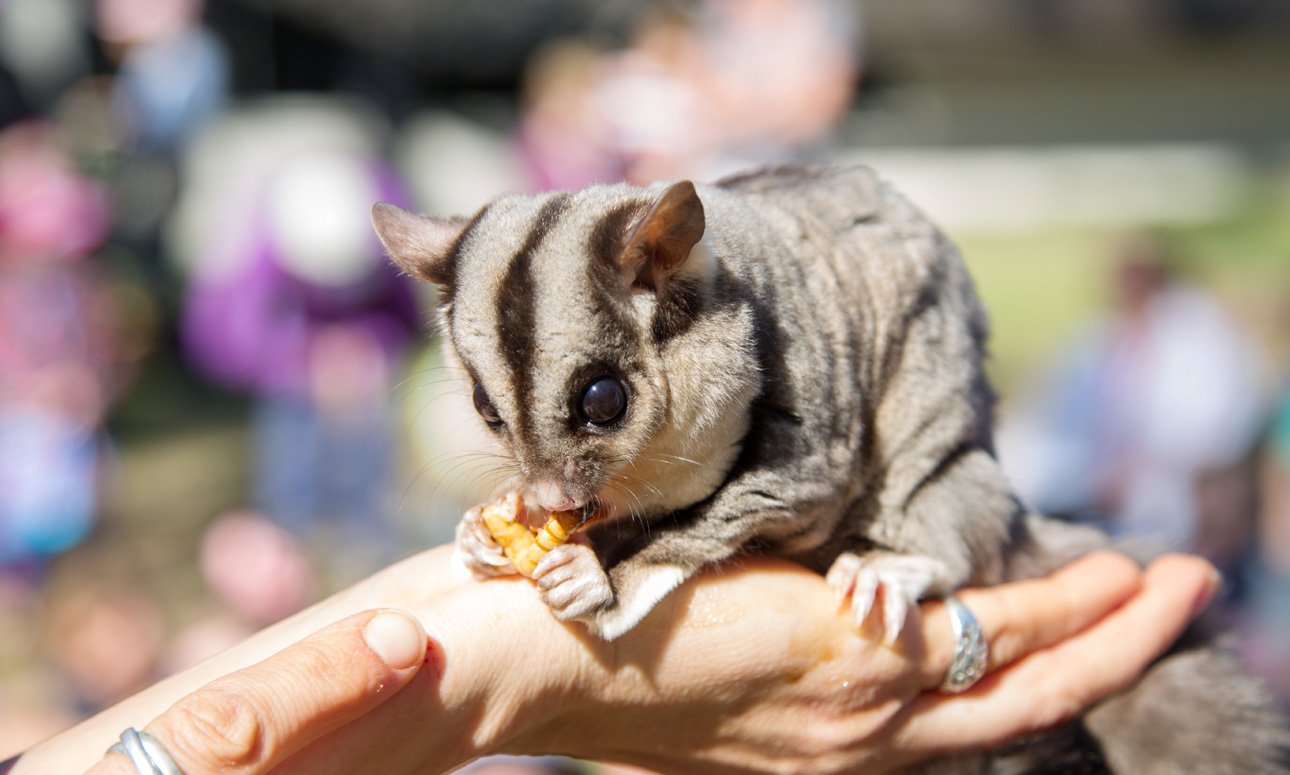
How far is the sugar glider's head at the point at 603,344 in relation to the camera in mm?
1842

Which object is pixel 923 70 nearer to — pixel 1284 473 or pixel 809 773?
pixel 1284 473

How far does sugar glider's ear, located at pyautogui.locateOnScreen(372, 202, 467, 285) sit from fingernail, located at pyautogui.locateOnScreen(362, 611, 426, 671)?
723mm

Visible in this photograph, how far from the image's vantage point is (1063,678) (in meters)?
2.35

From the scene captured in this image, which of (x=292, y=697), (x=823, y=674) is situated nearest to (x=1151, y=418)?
(x=823, y=674)

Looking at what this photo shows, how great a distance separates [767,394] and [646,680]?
66 centimetres

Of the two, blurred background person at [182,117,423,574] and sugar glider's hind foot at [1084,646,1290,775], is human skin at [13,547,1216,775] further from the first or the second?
blurred background person at [182,117,423,574]

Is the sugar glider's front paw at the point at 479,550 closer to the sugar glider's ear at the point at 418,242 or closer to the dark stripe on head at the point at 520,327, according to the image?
the dark stripe on head at the point at 520,327

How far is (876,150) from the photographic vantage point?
41.5ft

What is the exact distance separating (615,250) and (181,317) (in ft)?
26.8

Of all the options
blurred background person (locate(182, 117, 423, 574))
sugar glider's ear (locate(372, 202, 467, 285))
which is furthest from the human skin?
blurred background person (locate(182, 117, 423, 574))

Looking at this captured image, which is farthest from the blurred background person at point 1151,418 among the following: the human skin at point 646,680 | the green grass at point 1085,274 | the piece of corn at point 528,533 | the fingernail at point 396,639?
the fingernail at point 396,639

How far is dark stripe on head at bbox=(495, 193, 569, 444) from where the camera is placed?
6.02 ft

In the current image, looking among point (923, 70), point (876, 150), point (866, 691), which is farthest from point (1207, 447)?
point (923, 70)

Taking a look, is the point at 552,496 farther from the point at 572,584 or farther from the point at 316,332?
the point at 316,332
